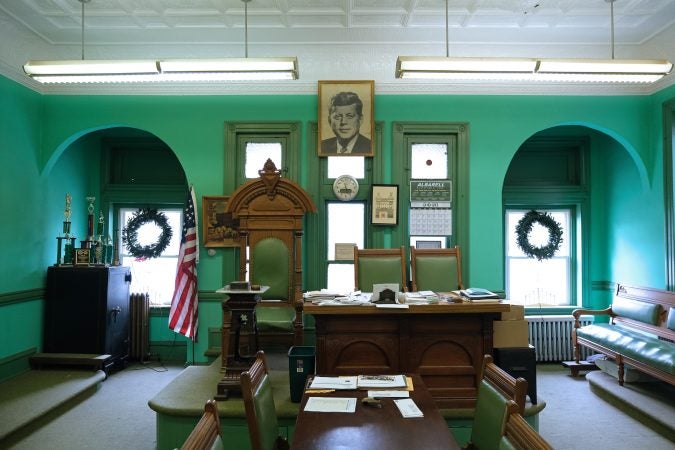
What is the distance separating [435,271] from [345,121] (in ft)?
7.34

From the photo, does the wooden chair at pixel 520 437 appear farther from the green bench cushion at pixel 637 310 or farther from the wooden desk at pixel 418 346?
the green bench cushion at pixel 637 310

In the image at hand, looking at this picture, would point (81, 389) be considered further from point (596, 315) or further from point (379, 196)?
point (596, 315)

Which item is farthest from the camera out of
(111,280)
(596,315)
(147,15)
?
(596,315)

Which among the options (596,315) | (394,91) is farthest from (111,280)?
(596,315)

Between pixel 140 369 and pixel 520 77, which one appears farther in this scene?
pixel 140 369

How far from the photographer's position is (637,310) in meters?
5.24

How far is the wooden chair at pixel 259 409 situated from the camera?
2.02 m

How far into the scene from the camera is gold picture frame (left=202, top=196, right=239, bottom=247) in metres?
5.66

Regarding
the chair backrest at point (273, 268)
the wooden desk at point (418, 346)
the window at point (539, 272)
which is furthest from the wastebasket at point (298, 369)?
the window at point (539, 272)

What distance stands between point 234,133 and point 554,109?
4.23 metres

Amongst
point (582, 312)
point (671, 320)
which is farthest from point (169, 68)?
point (671, 320)

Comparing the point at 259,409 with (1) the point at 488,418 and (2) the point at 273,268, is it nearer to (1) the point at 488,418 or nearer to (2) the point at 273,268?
(1) the point at 488,418

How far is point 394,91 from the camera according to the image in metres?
5.77

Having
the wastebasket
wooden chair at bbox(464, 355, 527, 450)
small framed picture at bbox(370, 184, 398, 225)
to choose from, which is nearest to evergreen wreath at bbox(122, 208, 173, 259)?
small framed picture at bbox(370, 184, 398, 225)
